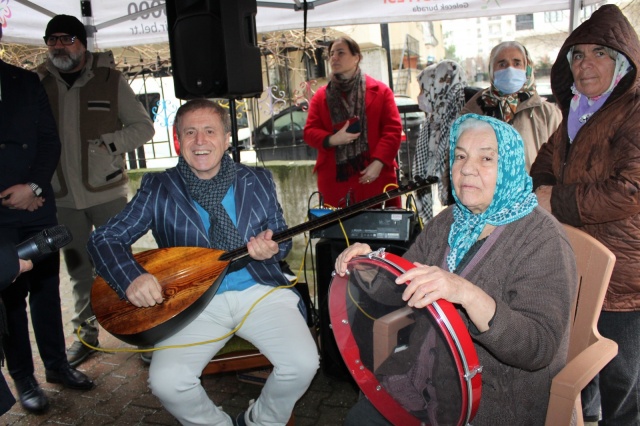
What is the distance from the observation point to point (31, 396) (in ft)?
10.2

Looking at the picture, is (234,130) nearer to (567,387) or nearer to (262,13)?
(262,13)

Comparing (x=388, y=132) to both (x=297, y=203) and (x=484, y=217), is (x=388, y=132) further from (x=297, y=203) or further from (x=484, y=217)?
(x=484, y=217)

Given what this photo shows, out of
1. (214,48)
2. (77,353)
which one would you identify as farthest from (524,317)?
(77,353)

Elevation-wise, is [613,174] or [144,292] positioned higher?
[613,174]

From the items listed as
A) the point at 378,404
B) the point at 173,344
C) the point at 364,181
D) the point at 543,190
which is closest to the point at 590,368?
the point at 378,404

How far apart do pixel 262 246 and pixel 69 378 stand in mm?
1779

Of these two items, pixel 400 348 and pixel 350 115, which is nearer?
pixel 400 348

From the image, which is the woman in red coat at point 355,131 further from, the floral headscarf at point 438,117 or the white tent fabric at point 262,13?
the white tent fabric at point 262,13

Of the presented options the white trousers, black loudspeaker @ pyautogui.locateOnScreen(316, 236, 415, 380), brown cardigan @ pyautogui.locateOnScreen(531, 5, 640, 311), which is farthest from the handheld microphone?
brown cardigan @ pyautogui.locateOnScreen(531, 5, 640, 311)

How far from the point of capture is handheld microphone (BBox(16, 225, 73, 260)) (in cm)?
184

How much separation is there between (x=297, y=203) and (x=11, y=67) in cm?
318

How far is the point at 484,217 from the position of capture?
1.86 m

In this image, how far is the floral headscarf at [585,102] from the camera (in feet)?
7.45

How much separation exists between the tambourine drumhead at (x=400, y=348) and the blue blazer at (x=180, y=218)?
0.86 metres
